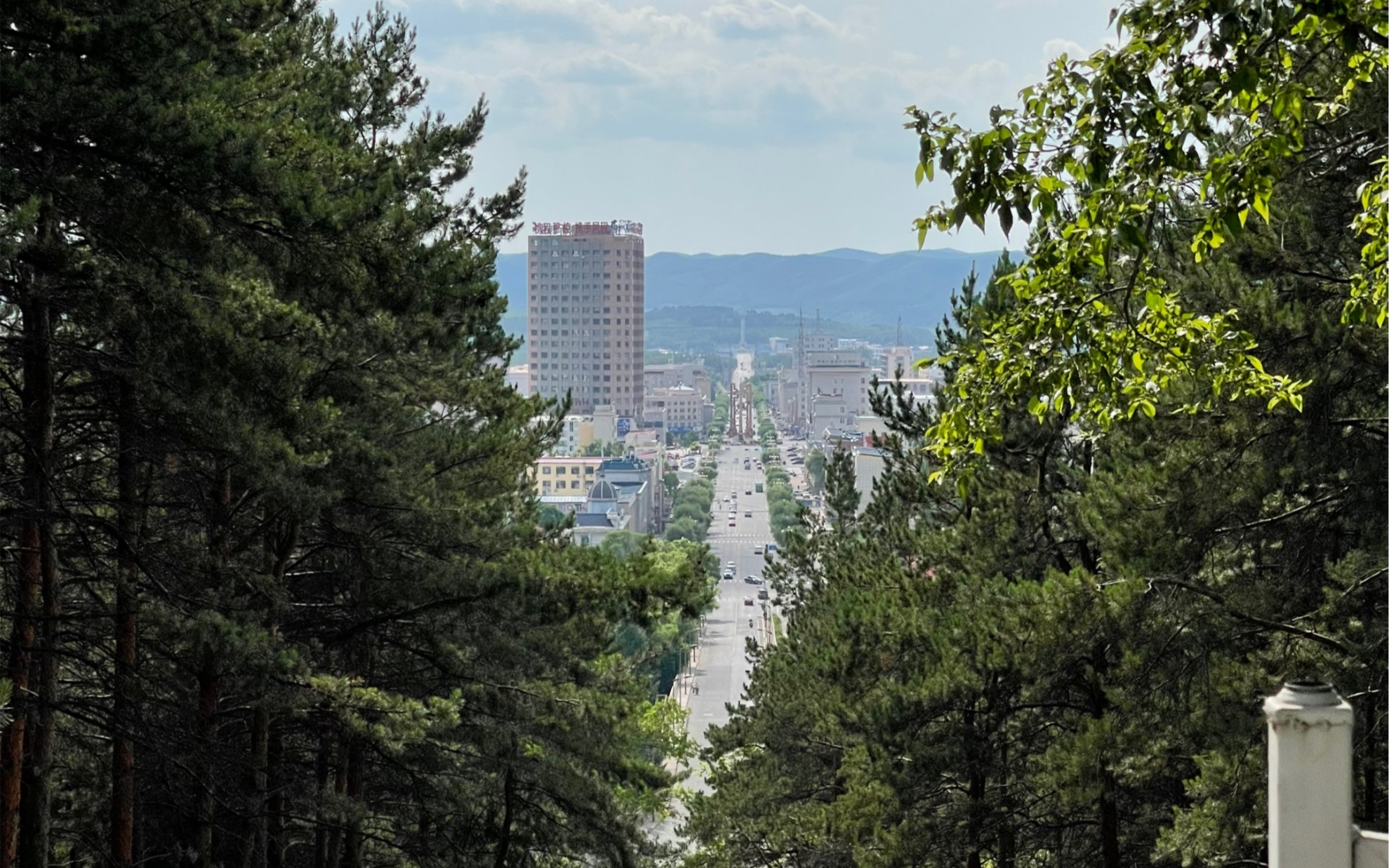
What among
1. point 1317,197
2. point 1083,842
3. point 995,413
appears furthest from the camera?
point 1083,842

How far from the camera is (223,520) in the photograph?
966 cm

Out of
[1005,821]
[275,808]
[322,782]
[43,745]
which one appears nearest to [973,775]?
[1005,821]

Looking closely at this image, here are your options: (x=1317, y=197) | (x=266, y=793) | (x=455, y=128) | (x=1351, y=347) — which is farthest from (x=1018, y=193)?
(x=455, y=128)

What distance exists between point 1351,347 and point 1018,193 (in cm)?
450

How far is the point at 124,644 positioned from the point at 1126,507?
604 cm

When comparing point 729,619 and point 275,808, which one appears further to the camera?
point 729,619

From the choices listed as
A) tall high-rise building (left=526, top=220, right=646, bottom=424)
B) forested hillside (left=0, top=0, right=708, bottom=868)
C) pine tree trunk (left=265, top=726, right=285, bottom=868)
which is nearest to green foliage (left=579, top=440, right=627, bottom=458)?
tall high-rise building (left=526, top=220, right=646, bottom=424)

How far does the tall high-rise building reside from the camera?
591 feet

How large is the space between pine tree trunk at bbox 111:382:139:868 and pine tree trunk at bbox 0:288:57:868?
42 centimetres

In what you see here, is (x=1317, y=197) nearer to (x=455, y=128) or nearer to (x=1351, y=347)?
(x=1351, y=347)

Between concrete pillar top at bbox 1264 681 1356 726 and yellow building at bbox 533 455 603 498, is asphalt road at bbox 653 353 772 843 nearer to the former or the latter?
yellow building at bbox 533 455 603 498

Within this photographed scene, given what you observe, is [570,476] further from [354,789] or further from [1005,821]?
[1005,821]

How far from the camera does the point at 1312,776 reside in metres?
2.69

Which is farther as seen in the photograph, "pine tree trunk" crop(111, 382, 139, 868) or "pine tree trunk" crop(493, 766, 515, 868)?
"pine tree trunk" crop(493, 766, 515, 868)
